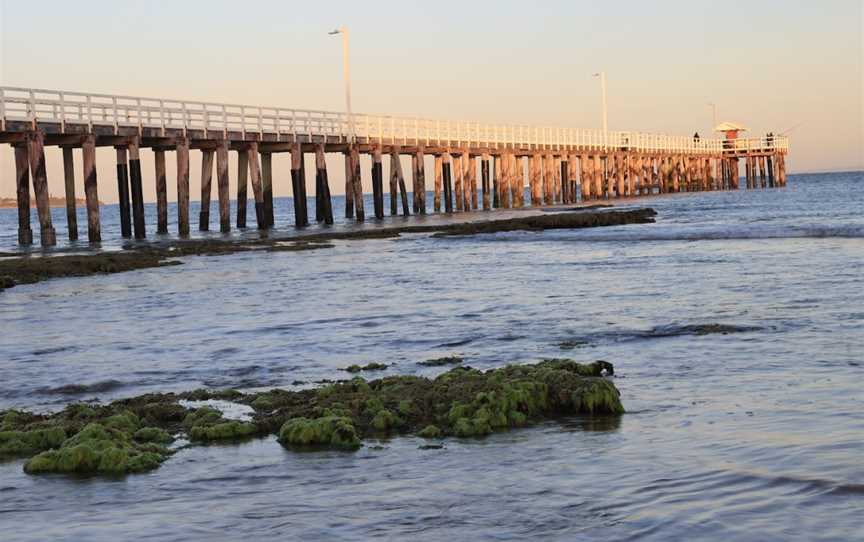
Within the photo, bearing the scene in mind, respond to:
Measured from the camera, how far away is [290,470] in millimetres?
7527

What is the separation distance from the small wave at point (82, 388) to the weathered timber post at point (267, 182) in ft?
108

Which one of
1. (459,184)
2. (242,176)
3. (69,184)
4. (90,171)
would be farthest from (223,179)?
(459,184)

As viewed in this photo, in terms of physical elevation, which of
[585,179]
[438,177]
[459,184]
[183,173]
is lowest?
Answer: [459,184]

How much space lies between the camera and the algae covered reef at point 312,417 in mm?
7969

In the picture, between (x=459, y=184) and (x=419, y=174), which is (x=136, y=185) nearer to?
(x=419, y=174)

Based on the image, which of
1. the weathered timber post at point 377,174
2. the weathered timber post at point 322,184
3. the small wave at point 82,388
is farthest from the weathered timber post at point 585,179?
the small wave at point 82,388

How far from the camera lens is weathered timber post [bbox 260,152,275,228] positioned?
1732 inches

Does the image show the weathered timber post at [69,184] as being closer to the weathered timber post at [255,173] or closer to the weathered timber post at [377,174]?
the weathered timber post at [255,173]

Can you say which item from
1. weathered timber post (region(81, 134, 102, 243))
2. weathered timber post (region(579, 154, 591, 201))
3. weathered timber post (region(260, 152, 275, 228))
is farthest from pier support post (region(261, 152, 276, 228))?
weathered timber post (region(579, 154, 591, 201))

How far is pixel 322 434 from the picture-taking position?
8211mm

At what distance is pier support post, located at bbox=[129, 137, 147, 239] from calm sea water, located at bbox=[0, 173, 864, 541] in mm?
12053

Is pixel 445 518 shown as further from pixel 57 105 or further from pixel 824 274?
pixel 57 105

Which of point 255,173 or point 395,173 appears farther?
point 395,173

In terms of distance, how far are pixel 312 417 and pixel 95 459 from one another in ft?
5.27
